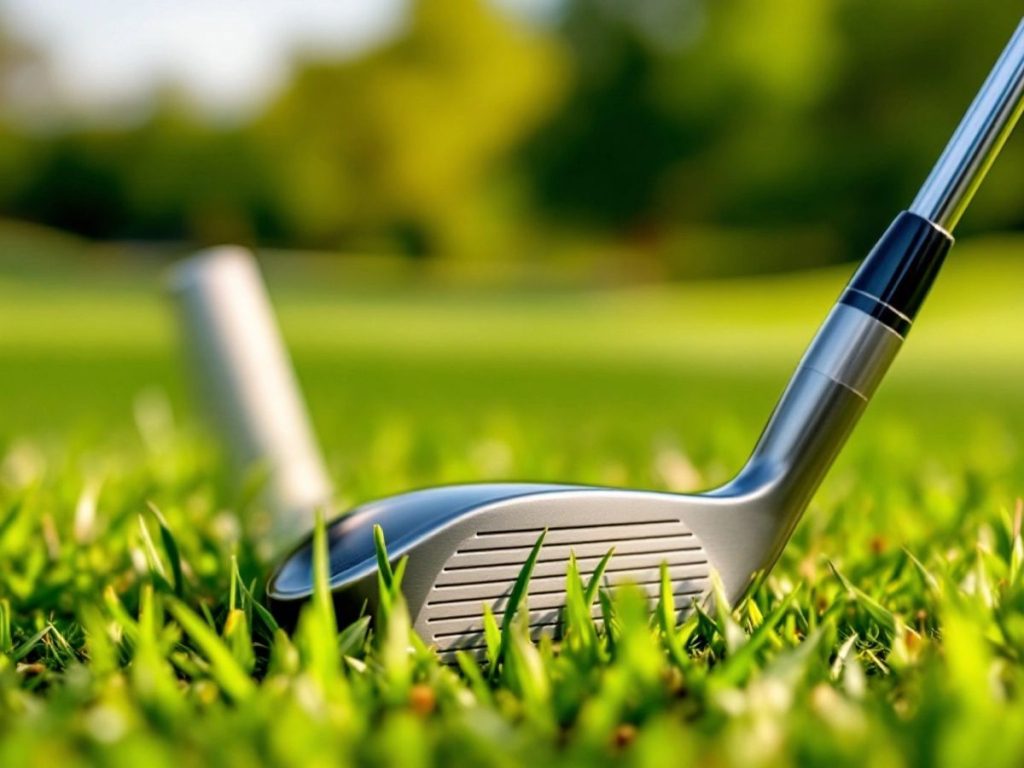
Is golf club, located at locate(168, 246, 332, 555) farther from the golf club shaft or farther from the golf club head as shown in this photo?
the golf club shaft

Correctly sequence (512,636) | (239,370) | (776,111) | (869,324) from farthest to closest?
(776,111) < (239,370) < (869,324) < (512,636)

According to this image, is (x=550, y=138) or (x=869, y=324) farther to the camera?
(x=550, y=138)

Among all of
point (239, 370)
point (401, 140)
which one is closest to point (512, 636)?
point (239, 370)

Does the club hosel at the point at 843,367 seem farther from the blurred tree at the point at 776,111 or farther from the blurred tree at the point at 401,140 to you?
the blurred tree at the point at 401,140

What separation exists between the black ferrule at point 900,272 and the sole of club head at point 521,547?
0.83 feet

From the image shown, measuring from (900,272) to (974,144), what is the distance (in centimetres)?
17

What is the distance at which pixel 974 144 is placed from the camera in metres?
1.55

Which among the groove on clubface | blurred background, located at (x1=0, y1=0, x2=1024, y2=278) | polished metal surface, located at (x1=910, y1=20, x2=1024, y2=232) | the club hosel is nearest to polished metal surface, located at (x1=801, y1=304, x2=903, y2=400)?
Answer: the club hosel

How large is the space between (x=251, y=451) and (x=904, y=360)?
452 inches

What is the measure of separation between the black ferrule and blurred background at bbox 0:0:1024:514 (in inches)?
294

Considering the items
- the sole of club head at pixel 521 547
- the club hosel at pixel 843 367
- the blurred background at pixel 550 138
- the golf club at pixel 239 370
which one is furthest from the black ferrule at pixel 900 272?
the blurred background at pixel 550 138

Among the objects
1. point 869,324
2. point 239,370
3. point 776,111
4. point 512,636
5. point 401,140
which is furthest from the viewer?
point 401,140

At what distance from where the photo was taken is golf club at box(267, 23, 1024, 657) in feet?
4.66

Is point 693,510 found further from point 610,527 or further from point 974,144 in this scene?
point 974,144
